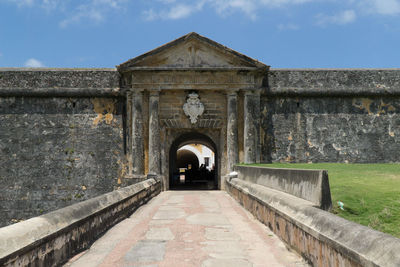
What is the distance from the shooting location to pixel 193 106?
12.9 meters

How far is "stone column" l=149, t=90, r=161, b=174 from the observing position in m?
12.7

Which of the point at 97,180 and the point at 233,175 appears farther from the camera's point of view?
the point at 97,180

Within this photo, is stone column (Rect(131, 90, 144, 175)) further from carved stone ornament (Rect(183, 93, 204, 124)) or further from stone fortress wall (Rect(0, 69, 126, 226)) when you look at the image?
carved stone ornament (Rect(183, 93, 204, 124))

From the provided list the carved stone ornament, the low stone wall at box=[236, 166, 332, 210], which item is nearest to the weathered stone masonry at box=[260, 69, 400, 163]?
the carved stone ornament

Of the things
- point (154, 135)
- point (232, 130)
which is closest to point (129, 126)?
point (154, 135)

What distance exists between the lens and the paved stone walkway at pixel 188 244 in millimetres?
3512

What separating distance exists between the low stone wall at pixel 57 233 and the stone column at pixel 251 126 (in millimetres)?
7626

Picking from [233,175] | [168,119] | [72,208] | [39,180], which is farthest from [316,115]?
[72,208]

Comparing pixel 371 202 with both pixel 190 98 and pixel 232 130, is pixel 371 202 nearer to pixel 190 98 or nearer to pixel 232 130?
pixel 232 130

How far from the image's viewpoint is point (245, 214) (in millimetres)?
6512

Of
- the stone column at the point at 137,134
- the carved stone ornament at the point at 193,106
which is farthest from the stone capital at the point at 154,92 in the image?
the carved stone ornament at the point at 193,106

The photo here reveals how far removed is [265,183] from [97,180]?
313 inches

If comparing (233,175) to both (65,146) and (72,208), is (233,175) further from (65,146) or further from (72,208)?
(72,208)

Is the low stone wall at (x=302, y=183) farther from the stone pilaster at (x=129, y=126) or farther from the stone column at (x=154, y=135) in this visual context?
the stone pilaster at (x=129, y=126)
